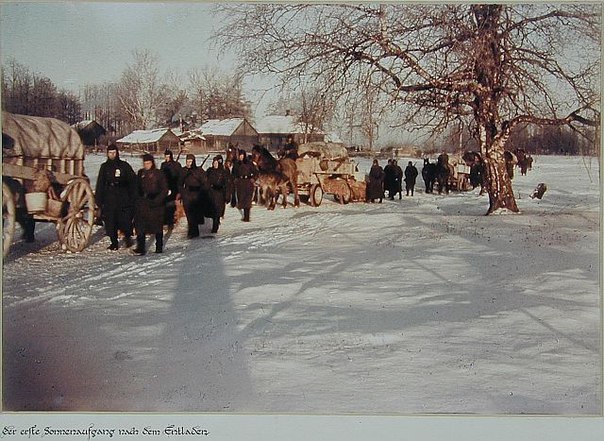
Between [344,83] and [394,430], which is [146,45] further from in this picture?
[394,430]

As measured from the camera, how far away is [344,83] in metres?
5.94

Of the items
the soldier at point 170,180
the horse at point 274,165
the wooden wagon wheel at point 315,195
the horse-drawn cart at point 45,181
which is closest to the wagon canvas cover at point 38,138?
the horse-drawn cart at point 45,181

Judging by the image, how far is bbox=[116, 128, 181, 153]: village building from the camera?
5773 mm

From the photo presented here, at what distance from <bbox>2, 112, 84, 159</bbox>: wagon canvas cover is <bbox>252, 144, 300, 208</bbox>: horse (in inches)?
55.1

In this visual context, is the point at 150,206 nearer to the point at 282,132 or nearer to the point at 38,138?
the point at 38,138

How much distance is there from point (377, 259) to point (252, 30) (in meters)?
2.06

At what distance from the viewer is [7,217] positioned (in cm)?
562

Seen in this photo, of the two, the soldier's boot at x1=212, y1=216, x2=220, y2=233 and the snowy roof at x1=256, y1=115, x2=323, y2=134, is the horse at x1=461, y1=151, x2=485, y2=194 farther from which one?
the soldier's boot at x1=212, y1=216, x2=220, y2=233

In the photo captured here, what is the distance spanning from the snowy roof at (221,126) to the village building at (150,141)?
25 centimetres

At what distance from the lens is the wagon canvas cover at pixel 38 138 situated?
18.4 ft

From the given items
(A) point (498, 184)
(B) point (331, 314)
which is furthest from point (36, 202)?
(A) point (498, 184)

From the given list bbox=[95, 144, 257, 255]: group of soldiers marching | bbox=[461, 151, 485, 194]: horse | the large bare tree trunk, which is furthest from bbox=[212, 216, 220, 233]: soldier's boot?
the large bare tree trunk

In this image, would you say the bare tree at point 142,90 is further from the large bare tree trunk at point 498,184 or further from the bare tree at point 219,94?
the large bare tree trunk at point 498,184

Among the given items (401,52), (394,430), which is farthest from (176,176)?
(394,430)
